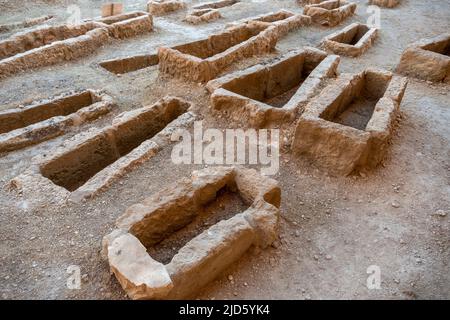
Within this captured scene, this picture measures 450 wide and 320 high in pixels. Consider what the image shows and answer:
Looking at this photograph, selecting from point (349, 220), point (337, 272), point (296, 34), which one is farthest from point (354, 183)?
point (296, 34)

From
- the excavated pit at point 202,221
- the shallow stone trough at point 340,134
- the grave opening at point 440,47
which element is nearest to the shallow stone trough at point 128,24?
the shallow stone trough at point 340,134

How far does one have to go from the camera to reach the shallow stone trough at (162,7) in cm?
1138

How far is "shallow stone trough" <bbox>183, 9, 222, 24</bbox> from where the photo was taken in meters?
10.7

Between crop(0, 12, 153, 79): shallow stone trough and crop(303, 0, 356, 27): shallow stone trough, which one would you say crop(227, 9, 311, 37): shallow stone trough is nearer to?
crop(303, 0, 356, 27): shallow stone trough

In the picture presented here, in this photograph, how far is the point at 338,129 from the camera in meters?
4.59

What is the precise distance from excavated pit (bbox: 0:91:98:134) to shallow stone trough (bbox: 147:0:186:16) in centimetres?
579

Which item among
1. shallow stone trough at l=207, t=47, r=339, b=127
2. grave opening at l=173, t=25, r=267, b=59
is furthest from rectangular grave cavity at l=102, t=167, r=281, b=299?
grave opening at l=173, t=25, r=267, b=59

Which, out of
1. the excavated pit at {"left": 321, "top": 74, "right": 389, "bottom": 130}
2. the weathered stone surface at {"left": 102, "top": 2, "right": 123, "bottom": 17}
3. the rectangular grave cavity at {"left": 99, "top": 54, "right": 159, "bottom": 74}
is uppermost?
the weathered stone surface at {"left": 102, "top": 2, "right": 123, "bottom": 17}

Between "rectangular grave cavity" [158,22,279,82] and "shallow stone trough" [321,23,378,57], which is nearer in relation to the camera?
"rectangular grave cavity" [158,22,279,82]

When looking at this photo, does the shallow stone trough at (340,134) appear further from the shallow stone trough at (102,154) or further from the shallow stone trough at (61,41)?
the shallow stone trough at (61,41)

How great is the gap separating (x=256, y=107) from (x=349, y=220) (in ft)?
7.05

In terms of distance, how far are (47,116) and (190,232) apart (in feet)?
13.4

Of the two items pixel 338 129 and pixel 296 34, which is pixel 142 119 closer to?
pixel 338 129

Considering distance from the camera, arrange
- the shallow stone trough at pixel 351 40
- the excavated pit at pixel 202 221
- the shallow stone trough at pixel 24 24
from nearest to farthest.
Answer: the excavated pit at pixel 202 221
the shallow stone trough at pixel 351 40
the shallow stone trough at pixel 24 24
